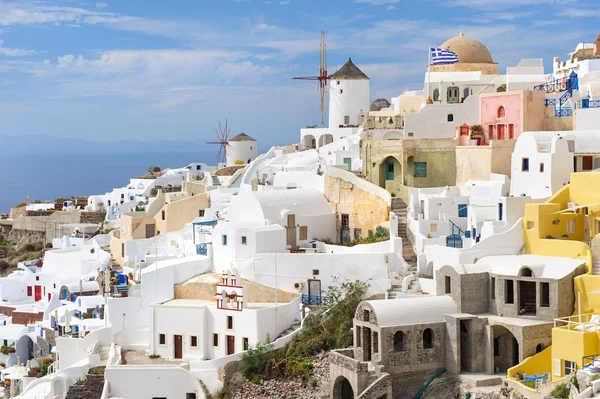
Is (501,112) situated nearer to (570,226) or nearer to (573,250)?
(570,226)

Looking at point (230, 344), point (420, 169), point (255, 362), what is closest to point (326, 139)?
point (420, 169)

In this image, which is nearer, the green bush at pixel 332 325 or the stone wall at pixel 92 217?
the green bush at pixel 332 325

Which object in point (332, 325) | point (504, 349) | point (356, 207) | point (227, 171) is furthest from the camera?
point (227, 171)

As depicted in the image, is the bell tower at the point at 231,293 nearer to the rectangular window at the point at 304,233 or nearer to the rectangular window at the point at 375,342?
the rectangular window at the point at 304,233

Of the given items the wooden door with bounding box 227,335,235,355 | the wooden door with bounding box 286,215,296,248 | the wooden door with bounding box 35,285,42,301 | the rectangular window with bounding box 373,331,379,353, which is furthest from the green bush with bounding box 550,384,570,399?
the wooden door with bounding box 35,285,42,301

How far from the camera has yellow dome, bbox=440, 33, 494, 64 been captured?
42938mm

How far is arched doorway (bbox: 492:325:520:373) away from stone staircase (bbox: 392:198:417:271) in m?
4.82

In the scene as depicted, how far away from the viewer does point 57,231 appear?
54375 millimetres

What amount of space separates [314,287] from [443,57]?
48.4ft

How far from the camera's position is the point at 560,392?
2217cm

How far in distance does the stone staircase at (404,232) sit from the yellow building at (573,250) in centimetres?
417

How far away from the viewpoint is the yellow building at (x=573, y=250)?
2347cm

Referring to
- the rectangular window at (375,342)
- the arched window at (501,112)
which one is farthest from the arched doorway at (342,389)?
the arched window at (501,112)

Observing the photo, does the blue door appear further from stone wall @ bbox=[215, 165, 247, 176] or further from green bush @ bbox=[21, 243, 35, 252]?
green bush @ bbox=[21, 243, 35, 252]
